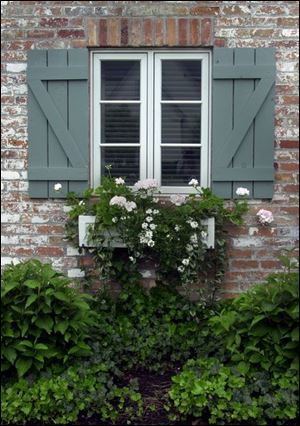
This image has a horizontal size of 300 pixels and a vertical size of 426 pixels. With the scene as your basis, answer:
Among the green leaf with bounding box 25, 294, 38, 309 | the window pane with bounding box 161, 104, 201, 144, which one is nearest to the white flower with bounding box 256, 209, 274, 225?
the window pane with bounding box 161, 104, 201, 144

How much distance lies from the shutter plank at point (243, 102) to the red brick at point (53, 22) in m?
1.40

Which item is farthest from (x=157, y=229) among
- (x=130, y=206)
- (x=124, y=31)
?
(x=124, y=31)

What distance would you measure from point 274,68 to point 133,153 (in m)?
1.32

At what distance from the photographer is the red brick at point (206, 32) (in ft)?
16.6

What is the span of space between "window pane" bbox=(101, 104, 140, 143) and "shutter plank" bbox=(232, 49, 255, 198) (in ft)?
2.70

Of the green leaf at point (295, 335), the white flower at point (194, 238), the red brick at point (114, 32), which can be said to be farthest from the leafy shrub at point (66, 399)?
the red brick at point (114, 32)

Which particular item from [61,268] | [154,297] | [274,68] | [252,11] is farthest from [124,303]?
[252,11]

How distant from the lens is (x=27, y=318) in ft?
13.4

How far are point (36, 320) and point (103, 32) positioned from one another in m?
2.39

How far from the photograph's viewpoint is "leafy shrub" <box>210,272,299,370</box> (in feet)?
13.2

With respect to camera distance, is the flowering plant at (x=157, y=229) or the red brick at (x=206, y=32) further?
the red brick at (x=206, y=32)

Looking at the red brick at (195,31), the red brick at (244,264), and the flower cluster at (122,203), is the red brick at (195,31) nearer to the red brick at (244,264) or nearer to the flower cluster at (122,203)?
the flower cluster at (122,203)

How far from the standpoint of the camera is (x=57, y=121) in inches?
202

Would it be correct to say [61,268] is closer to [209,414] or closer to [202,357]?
[202,357]
